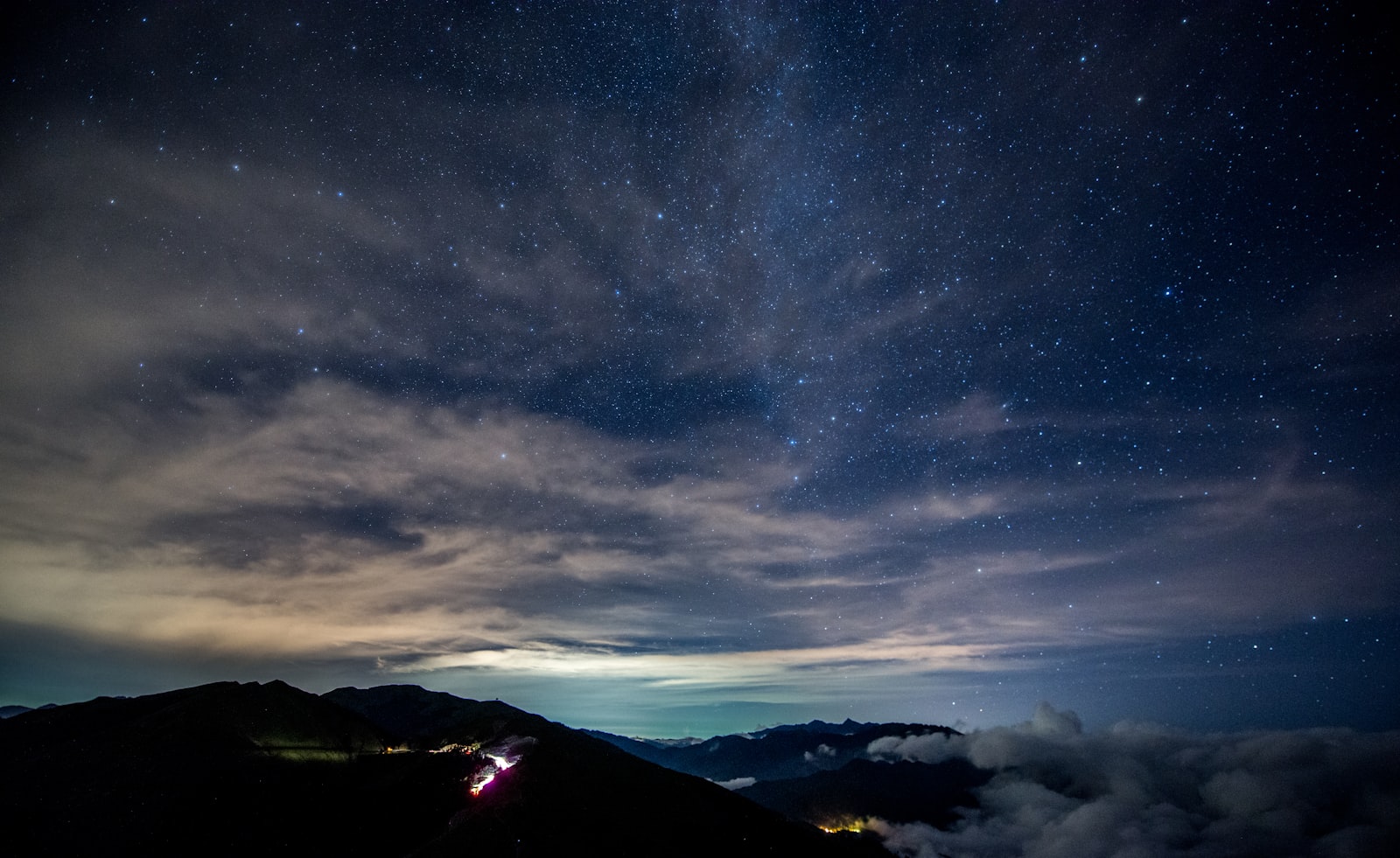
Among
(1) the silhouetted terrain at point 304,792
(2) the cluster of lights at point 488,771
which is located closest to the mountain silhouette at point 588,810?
(1) the silhouetted terrain at point 304,792

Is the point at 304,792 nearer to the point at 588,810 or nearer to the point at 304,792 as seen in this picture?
the point at 304,792

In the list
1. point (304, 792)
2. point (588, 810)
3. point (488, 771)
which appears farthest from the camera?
point (488, 771)

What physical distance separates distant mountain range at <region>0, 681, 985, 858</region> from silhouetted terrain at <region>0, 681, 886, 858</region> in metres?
0.23

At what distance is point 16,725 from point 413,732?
3795 inches

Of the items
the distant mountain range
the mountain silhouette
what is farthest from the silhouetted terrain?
the mountain silhouette

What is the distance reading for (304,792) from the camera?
78.7 metres

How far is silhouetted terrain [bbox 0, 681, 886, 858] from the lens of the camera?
64.9 metres

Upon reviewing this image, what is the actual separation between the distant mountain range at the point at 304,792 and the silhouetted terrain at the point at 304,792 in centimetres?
23

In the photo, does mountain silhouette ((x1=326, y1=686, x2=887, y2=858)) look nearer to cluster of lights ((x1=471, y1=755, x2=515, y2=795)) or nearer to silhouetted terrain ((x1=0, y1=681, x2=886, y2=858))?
silhouetted terrain ((x1=0, y1=681, x2=886, y2=858))

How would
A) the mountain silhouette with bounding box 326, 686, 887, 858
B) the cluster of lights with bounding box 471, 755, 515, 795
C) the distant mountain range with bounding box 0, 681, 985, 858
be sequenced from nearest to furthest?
the distant mountain range with bounding box 0, 681, 985, 858 < the mountain silhouette with bounding box 326, 686, 887, 858 < the cluster of lights with bounding box 471, 755, 515, 795

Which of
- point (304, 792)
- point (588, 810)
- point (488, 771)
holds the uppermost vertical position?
point (304, 792)

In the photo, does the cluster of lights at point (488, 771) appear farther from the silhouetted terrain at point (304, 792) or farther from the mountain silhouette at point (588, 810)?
the mountain silhouette at point (588, 810)

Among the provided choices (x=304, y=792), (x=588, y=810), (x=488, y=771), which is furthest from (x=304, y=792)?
(x=588, y=810)

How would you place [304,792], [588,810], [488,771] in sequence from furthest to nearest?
[488,771], [588,810], [304,792]
